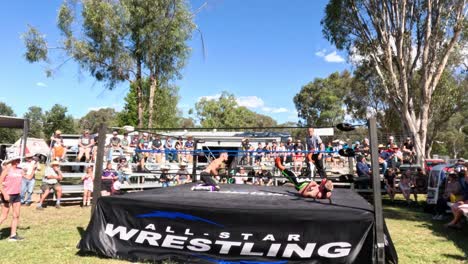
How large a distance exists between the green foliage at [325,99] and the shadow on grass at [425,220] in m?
27.6

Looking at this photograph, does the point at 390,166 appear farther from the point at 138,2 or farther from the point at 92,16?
the point at 92,16

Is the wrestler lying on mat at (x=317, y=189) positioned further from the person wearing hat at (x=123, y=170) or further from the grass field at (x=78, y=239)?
the person wearing hat at (x=123, y=170)

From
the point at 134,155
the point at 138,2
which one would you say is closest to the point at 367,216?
the point at 134,155

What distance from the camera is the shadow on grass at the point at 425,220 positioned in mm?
6133

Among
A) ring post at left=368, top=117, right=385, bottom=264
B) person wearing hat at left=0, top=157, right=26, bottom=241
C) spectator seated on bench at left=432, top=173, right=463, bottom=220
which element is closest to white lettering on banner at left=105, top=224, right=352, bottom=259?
ring post at left=368, top=117, right=385, bottom=264

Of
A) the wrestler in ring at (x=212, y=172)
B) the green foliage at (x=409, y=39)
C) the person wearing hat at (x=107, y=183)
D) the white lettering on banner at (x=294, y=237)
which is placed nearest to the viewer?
the white lettering on banner at (x=294, y=237)

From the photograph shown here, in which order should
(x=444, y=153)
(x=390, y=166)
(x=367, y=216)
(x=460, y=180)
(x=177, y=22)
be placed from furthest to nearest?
(x=444, y=153)
(x=177, y=22)
(x=390, y=166)
(x=460, y=180)
(x=367, y=216)

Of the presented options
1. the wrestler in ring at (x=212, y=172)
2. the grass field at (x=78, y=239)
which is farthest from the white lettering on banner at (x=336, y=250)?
the wrestler in ring at (x=212, y=172)

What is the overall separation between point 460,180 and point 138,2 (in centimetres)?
1530

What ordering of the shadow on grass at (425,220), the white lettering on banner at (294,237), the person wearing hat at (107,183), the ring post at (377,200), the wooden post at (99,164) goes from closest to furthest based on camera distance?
the ring post at (377,200) < the white lettering on banner at (294,237) < the wooden post at (99,164) < the shadow on grass at (425,220) < the person wearing hat at (107,183)

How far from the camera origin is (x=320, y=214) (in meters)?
4.38

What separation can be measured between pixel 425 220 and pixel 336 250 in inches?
203

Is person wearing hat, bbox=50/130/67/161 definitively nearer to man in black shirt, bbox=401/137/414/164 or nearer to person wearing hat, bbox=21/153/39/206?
person wearing hat, bbox=21/153/39/206

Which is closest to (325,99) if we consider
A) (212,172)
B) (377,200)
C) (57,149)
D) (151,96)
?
(151,96)
